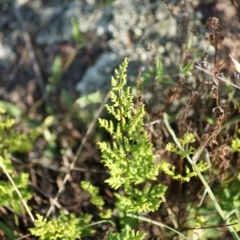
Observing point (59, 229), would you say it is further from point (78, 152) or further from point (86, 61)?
point (86, 61)

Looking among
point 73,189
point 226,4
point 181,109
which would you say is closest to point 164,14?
point 226,4

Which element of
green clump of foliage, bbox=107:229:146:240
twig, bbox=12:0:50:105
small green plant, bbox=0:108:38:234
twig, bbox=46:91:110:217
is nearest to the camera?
green clump of foliage, bbox=107:229:146:240

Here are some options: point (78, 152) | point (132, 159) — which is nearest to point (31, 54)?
point (78, 152)

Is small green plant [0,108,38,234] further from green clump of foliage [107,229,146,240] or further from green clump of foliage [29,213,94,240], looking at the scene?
green clump of foliage [107,229,146,240]

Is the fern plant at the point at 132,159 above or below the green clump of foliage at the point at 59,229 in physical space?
above

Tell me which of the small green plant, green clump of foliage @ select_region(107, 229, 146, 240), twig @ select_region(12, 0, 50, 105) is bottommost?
green clump of foliage @ select_region(107, 229, 146, 240)

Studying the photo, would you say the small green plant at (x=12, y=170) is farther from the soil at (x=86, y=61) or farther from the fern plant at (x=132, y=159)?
the fern plant at (x=132, y=159)

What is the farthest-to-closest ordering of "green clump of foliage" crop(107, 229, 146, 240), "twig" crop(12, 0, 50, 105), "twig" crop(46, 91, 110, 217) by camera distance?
"twig" crop(12, 0, 50, 105), "twig" crop(46, 91, 110, 217), "green clump of foliage" crop(107, 229, 146, 240)

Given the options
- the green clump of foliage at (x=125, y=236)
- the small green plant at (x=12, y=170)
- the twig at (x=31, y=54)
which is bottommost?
the green clump of foliage at (x=125, y=236)

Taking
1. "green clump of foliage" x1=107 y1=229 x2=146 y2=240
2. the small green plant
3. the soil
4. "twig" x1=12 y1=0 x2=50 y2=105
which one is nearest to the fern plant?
"green clump of foliage" x1=107 y1=229 x2=146 y2=240

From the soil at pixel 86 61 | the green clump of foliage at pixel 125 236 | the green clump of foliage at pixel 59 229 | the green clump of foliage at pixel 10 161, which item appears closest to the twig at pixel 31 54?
the soil at pixel 86 61

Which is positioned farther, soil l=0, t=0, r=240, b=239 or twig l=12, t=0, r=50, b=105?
twig l=12, t=0, r=50, b=105

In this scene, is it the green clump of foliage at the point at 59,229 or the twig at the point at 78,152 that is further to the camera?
the twig at the point at 78,152
